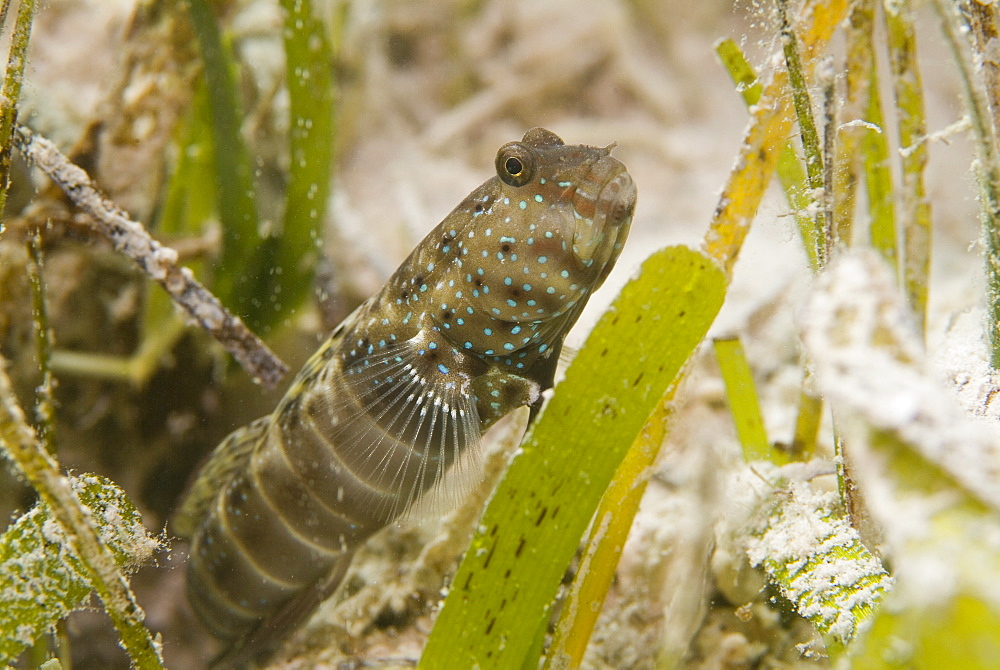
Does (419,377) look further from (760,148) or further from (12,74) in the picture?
(12,74)

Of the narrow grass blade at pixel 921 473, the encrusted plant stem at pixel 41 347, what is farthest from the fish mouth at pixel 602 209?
the encrusted plant stem at pixel 41 347

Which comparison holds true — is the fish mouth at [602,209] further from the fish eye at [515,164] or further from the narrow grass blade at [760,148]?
the narrow grass blade at [760,148]

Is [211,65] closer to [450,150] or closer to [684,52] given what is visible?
[450,150]

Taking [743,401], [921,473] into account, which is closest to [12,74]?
[921,473]

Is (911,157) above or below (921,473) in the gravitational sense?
above

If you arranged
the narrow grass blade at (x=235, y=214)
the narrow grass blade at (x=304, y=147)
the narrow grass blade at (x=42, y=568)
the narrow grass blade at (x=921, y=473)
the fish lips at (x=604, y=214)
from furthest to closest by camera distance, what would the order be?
the narrow grass blade at (x=235, y=214) < the narrow grass blade at (x=304, y=147) < the fish lips at (x=604, y=214) < the narrow grass blade at (x=42, y=568) < the narrow grass blade at (x=921, y=473)

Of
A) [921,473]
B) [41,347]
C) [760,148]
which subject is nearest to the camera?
[921,473]

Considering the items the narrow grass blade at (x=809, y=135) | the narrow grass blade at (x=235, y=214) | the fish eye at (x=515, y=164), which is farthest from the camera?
the narrow grass blade at (x=235, y=214)
